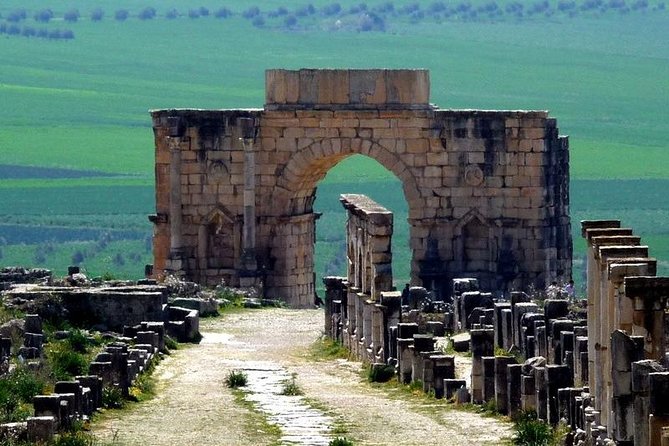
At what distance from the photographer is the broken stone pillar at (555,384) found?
87.6 feet

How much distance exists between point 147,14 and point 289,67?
28956mm

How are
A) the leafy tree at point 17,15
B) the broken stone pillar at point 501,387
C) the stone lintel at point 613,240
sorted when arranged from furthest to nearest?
the leafy tree at point 17,15 < the broken stone pillar at point 501,387 < the stone lintel at point 613,240

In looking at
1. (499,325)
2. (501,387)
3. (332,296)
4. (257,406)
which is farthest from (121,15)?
(501,387)

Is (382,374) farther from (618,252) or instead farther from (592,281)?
(618,252)

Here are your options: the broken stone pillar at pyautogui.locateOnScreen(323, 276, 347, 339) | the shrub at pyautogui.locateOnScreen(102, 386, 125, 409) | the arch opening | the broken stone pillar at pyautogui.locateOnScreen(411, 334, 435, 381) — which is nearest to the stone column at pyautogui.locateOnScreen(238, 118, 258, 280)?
the broken stone pillar at pyautogui.locateOnScreen(323, 276, 347, 339)


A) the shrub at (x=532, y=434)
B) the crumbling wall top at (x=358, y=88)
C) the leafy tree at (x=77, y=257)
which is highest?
the crumbling wall top at (x=358, y=88)

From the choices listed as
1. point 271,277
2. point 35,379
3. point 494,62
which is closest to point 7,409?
point 35,379

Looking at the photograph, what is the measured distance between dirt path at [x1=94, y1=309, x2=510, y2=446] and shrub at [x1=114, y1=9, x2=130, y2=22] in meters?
110

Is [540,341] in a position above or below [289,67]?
below

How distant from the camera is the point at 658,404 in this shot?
70.3 feet

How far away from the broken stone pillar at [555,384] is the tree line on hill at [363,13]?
385 feet

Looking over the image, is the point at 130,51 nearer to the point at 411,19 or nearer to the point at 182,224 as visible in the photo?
the point at 411,19

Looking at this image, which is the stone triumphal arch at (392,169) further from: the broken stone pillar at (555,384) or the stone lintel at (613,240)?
the stone lintel at (613,240)

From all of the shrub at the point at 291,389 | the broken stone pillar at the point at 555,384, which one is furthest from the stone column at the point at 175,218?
the broken stone pillar at the point at 555,384
